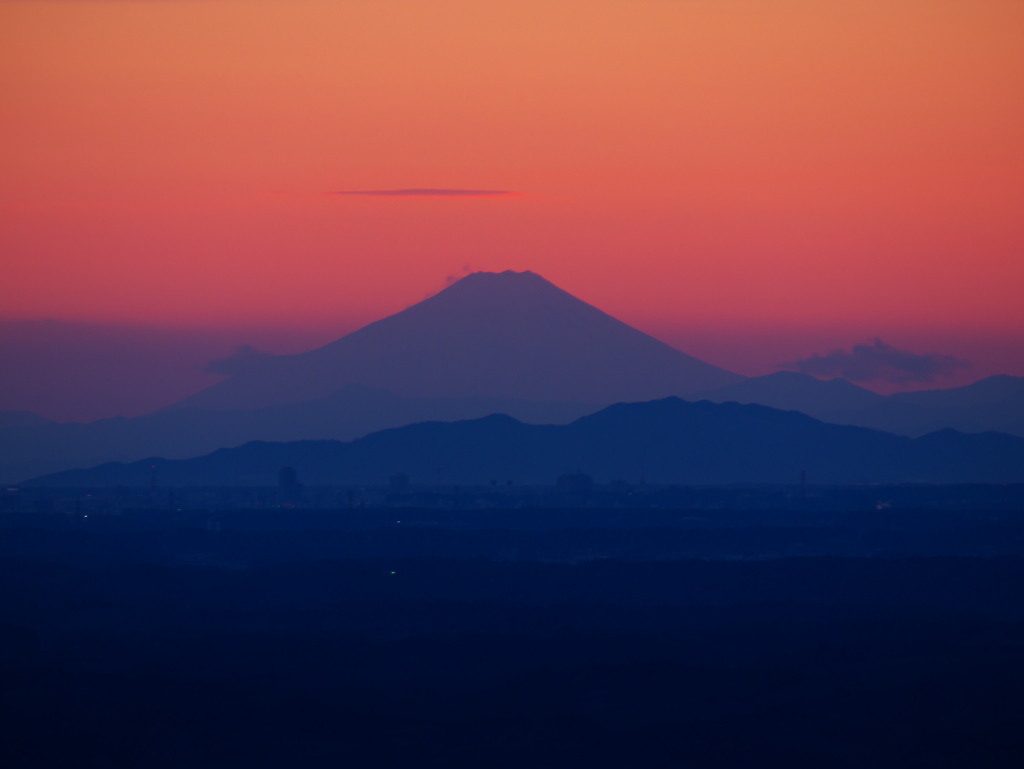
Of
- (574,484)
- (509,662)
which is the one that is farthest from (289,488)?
(509,662)

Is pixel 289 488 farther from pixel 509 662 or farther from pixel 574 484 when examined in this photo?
pixel 509 662

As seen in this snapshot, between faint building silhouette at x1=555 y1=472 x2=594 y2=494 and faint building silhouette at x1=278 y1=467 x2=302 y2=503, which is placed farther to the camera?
faint building silhouette at x1=555 y1=472 x2=594 y2=494

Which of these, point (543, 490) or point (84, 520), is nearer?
point (84, 520)

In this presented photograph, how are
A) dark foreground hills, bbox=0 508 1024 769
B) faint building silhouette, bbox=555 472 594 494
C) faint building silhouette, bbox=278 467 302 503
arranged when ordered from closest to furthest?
dark foreground hills, bbox=0 508 1024 769
faint building silhouette, bbox=278 467 302 503
faint building silhouette, bbox=555 472 594 494

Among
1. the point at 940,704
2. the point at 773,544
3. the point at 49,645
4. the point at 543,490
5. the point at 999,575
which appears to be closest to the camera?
the point at 940,704

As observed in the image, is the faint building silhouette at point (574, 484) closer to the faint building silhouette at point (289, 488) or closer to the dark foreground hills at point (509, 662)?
the faint building silhouette at point (289, 488)

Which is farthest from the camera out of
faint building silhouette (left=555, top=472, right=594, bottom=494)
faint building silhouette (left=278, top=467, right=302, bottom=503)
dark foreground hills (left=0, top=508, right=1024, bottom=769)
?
faint building silhouette (left=555, top=472, right=594, bottom=494)

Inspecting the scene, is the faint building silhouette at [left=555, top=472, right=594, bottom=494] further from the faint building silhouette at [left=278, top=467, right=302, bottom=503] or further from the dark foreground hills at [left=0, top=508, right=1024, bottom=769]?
the dark foreground hills at [left=0, top=508, right=1024, bottom=769]

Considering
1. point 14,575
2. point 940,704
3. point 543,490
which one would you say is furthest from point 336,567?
point 543,490

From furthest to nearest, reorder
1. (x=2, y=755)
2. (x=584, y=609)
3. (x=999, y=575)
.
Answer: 1. (x=999, y=575)
2. (x=584, y=609)
3. (x=2, y=755)

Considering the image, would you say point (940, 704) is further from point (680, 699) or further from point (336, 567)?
point (336, 567)

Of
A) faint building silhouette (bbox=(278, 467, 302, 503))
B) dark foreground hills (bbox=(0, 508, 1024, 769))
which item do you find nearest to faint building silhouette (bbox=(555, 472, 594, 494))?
faint building silhouette (bbox=(278, 467, 302, 503))
